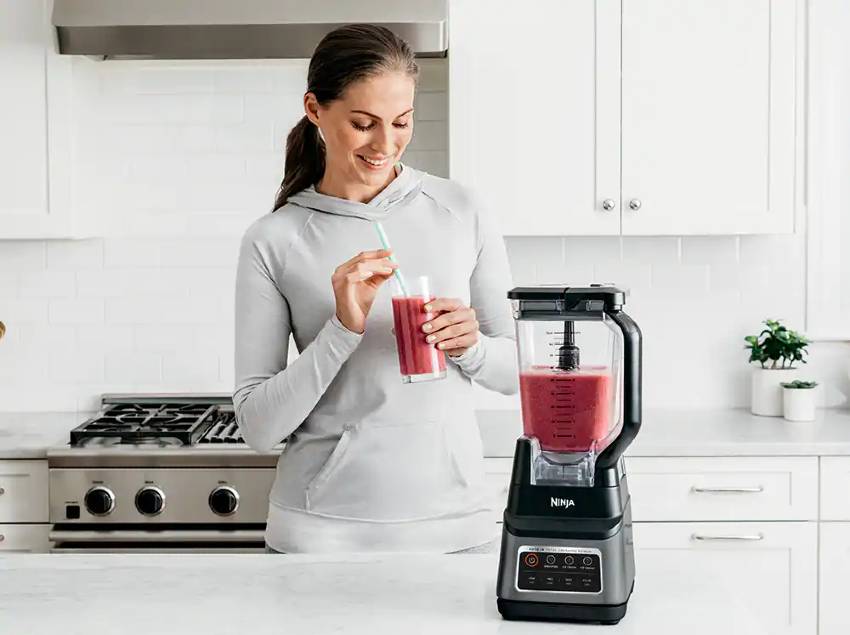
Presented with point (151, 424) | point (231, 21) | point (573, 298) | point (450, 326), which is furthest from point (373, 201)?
point (151, 424)

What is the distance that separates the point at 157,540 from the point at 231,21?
4.70 feet

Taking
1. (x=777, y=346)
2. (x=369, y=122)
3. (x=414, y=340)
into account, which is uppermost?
(x=369, y=122)

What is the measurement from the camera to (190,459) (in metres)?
3.11

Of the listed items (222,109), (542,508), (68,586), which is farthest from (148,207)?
(542,508)

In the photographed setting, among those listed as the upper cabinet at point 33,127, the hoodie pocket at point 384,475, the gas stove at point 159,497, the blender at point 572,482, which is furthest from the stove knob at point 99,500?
the blender at point 572,482

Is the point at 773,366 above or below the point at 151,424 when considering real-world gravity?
above

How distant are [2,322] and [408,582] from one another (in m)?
2.49

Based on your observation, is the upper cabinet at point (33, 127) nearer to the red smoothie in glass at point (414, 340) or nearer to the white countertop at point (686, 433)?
the white countertop at point (686, 433)

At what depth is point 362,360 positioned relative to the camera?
6.64ft

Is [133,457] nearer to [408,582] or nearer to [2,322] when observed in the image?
[2,322]

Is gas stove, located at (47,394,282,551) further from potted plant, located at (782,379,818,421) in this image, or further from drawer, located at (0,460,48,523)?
potted plant, located at (782,379,818,421)

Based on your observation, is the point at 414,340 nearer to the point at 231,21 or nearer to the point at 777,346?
the point at 231,21

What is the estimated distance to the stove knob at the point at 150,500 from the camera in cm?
310

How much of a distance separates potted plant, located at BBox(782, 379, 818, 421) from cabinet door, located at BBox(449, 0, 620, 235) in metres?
0.77
